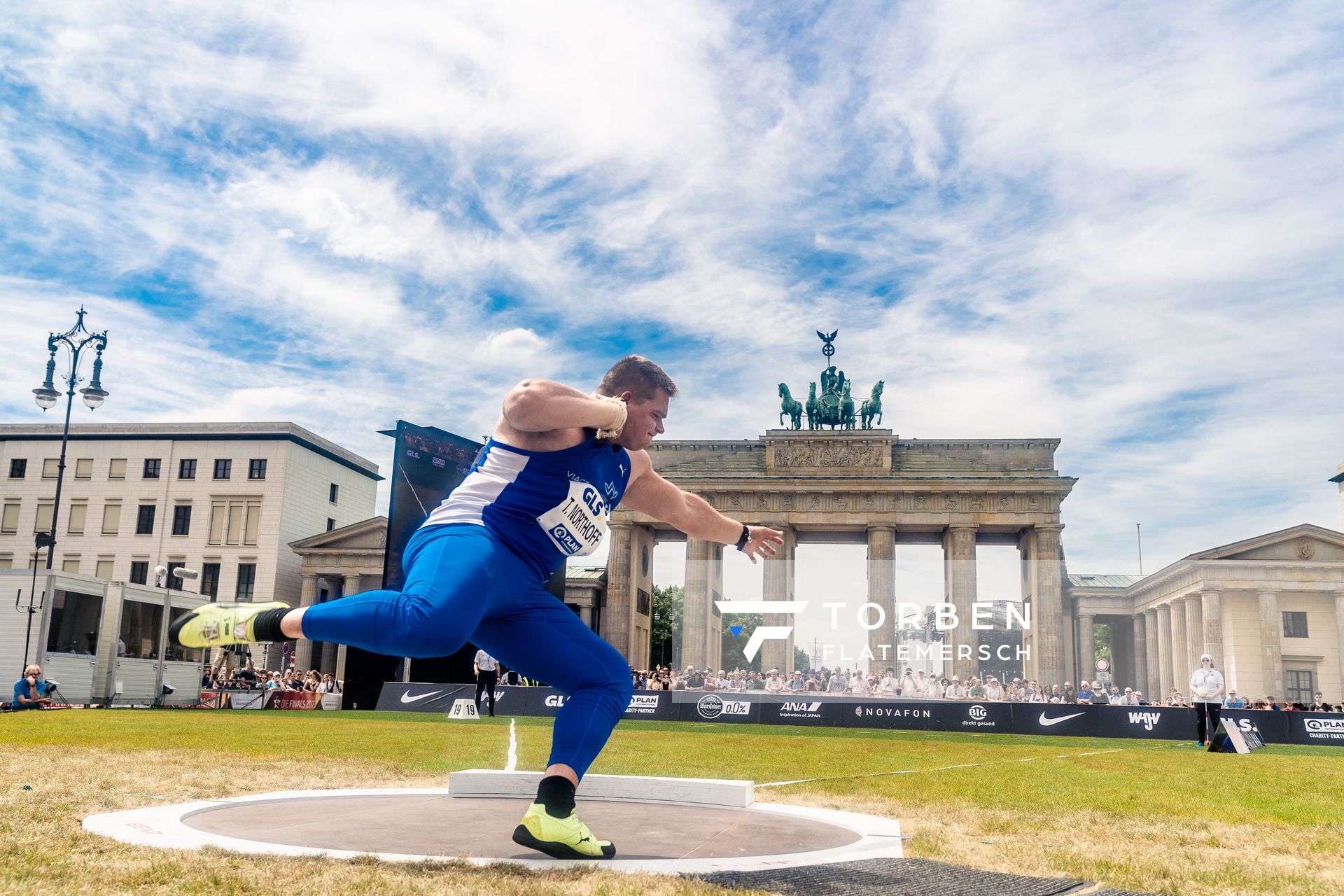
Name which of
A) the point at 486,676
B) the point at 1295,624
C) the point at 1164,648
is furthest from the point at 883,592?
the point at 486,676

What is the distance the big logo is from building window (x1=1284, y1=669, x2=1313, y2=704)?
4183 cm

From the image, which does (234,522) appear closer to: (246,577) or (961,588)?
(246,577)

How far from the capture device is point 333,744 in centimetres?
1229

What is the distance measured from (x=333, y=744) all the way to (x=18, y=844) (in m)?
8.80

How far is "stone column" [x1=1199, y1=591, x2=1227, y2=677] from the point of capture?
2101 inches

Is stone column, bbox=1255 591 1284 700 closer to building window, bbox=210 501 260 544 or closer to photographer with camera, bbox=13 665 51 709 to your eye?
photographer with camera, bbox=13 665 51 709

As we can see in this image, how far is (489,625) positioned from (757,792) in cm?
393

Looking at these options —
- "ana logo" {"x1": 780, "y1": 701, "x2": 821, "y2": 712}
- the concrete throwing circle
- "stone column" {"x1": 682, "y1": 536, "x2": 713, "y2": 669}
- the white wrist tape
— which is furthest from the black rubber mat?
"stone column" {"x1": 682, "y1": 536, "x2": 713, "y2": 669}

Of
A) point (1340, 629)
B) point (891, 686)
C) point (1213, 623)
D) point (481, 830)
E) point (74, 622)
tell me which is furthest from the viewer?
point (1340, 629)

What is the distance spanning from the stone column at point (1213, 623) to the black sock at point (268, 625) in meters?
57.5

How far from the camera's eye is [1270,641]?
2105 inches

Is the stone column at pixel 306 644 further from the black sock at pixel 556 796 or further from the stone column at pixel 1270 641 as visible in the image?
the black sock at pixel 556 796

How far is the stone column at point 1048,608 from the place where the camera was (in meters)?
55.9

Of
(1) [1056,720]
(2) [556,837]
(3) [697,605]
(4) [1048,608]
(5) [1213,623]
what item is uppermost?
(4) [1048,608]
